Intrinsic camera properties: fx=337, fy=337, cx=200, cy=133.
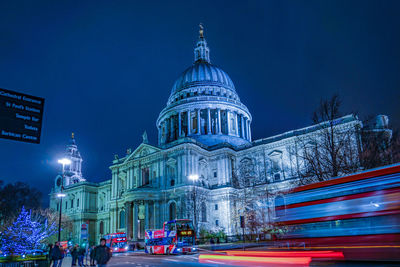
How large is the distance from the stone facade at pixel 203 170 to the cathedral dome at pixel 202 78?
1619 mm

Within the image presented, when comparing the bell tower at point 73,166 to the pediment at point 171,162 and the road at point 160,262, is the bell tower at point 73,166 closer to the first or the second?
the pediment at point 171,162

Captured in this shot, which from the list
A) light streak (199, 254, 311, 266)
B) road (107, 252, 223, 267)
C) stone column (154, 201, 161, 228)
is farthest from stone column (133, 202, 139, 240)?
light streak (199, 254, 311, 266)

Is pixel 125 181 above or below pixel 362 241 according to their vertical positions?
above

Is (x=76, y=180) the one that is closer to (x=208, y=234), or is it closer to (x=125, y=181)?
(x=125, y=181)

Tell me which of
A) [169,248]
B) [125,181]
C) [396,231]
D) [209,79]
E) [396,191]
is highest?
[209,79]

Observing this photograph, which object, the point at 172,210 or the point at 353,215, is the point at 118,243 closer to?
the point at 172,210

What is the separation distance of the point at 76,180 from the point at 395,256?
301 ft

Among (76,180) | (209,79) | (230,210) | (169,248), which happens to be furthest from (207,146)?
(76,180)

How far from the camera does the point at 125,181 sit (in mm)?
67188

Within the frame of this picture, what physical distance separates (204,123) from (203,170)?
16.2 meters

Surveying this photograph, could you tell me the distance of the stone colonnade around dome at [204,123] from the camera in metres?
73.3

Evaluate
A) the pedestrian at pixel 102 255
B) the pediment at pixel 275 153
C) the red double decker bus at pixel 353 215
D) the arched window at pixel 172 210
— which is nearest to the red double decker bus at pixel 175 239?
the arched window at pixel 172 210

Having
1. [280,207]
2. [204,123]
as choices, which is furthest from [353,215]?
[204,123]

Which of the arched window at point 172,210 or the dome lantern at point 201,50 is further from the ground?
the dome lantern at point 201,50
